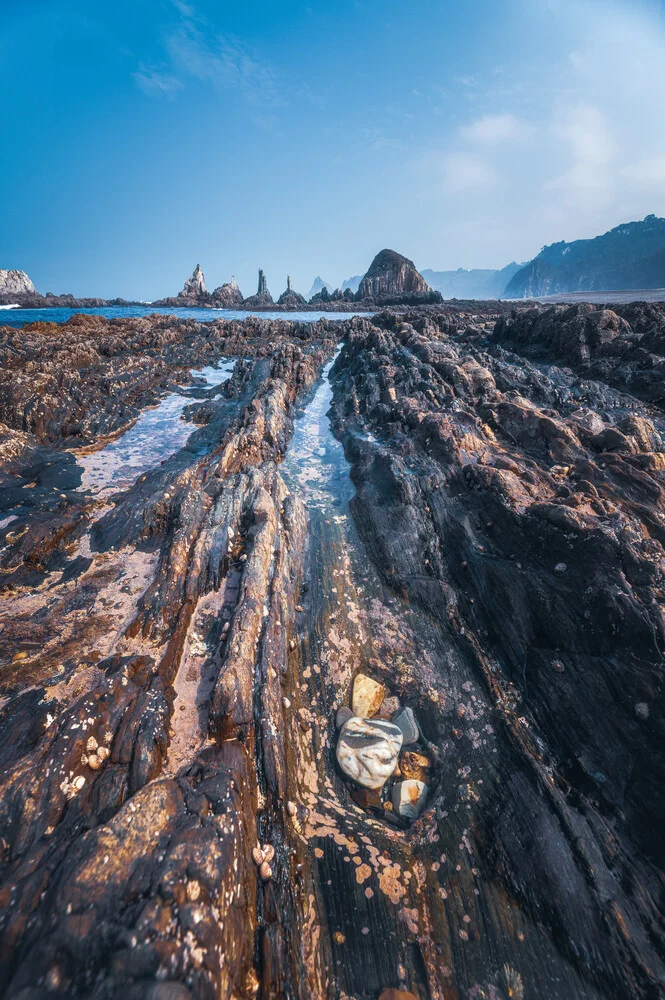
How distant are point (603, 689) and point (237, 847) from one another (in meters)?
5.01

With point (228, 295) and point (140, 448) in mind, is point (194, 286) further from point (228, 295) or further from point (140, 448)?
point (140, 448)

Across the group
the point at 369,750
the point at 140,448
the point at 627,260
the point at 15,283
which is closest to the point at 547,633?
the point at 369,750

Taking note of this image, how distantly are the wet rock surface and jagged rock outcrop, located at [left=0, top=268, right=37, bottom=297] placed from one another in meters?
128

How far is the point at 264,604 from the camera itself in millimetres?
6613

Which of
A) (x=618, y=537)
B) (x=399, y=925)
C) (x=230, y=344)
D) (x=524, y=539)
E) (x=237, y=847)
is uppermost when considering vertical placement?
(x=230, y=344)

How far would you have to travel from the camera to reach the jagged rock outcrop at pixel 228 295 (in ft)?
369

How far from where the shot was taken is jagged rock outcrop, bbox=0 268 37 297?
9506 cm

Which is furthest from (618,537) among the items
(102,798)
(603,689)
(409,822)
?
(102,798)

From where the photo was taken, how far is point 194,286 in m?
121

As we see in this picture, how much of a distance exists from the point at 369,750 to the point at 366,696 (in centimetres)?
85

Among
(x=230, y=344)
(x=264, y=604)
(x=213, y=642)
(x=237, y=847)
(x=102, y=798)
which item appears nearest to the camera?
(x=237, y=847)

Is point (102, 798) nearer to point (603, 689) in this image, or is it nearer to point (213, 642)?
point (213, 642)

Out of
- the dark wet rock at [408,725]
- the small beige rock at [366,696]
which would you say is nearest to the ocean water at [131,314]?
the small beige rock at [366,696]

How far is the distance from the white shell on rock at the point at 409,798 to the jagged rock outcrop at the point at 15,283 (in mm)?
139729
